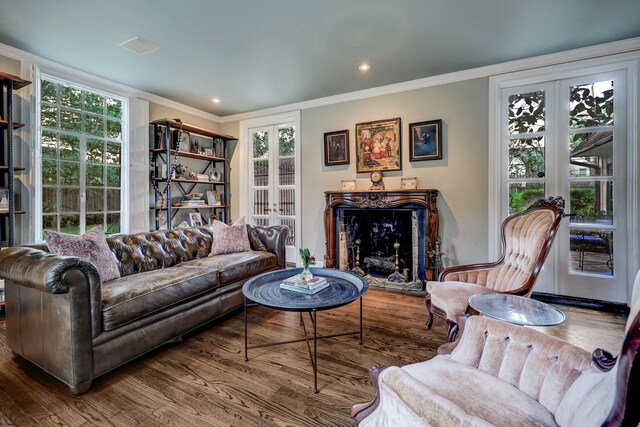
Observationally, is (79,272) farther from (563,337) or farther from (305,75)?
(563,337)

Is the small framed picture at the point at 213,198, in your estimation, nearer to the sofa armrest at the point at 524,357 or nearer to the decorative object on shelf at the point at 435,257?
the decorative object on shelf at the point at 435,257

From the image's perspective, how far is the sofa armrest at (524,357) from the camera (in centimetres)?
99

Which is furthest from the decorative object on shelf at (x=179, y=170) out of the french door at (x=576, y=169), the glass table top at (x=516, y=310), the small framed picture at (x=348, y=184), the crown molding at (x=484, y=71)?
the french door at (x=576, y=169)

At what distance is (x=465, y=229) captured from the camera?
3.78 metres

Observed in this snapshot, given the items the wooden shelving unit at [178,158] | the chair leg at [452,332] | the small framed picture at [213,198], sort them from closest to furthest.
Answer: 1. the chair leg at [452,332]
2. the wooden shelving unit at [178,158]
3. the small framed picture at [213,198]

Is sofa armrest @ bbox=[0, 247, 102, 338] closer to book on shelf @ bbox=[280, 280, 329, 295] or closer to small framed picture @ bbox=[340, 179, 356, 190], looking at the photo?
book on shelf @ bbox=[280, 280, 329, 295]

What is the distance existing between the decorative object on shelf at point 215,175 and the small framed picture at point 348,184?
7.89 ft

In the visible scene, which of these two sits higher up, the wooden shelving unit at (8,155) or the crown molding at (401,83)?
the crown molding at (401,83)

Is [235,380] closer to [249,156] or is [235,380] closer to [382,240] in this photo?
[382,240]

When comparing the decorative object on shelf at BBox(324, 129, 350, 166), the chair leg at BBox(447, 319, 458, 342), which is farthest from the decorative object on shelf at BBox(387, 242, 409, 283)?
the chair leg at BBox(447, 319, 458, 342)

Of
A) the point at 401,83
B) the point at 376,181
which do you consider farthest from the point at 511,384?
the point at 401,83

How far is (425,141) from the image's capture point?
156 inches

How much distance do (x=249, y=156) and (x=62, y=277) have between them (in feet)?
13.2

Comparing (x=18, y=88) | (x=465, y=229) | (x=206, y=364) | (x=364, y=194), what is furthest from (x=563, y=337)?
(x=18, y=88)
